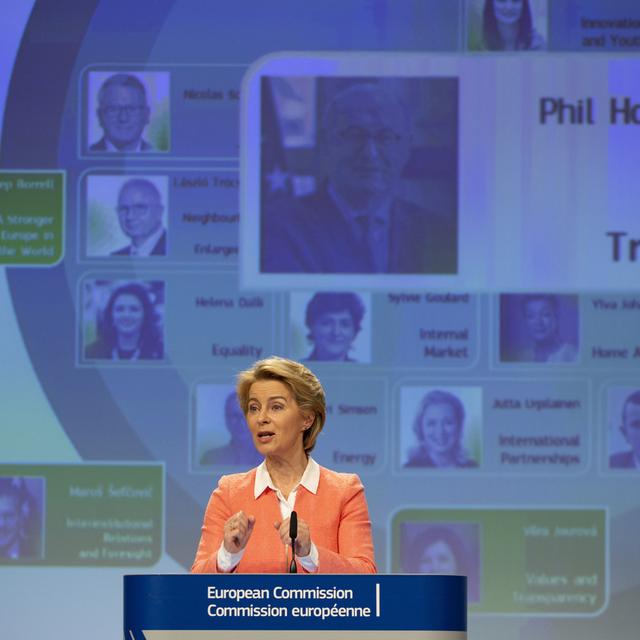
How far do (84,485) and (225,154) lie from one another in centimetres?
131

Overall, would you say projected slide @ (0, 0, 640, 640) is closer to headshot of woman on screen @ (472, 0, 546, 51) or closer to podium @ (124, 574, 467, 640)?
headshot of woman on screen @ (472, 0, 546, 51)

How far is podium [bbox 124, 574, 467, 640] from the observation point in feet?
8.25

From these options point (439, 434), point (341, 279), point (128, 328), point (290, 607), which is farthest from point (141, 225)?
point (290, 607)

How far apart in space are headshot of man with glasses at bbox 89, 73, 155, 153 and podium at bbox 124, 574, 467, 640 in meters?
2.62

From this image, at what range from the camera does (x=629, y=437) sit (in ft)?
15.7

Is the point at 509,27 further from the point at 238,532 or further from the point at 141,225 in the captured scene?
the point at 238,532

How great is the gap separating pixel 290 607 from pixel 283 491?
1.92ft

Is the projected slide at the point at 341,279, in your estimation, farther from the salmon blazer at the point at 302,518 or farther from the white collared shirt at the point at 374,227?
the salmon blazer at the point at 302,518

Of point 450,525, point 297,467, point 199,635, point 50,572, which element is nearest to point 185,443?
point 50,572

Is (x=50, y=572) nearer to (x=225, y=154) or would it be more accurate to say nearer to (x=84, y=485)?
→ (x=84, y=485)

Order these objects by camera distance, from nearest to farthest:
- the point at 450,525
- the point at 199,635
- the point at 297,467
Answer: the point at 199,635 → the point at 297,467 → the point at 450,525

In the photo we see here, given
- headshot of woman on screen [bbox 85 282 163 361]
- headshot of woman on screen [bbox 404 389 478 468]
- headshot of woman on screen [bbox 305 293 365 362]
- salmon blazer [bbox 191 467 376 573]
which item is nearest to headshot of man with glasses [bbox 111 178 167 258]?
headshot of woman on screen [bbox 85 282 163 361]

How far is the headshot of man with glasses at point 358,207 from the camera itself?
484 cm

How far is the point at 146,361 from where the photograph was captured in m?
4.84
